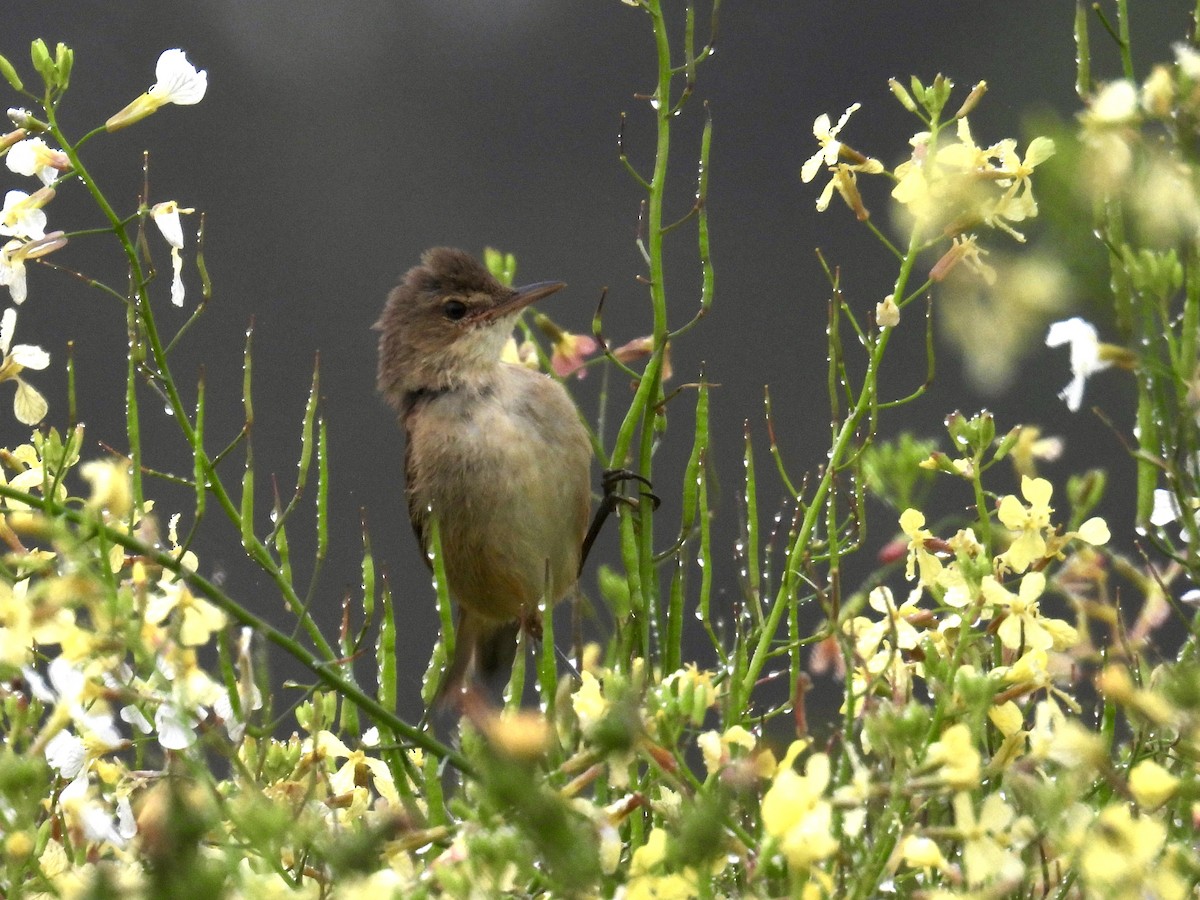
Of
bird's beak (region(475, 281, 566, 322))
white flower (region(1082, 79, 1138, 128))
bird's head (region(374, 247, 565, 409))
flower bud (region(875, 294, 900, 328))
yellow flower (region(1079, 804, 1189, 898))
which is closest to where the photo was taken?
yellow flower (region(1079, 804, 1189, 898))

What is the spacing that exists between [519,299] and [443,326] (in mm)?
179

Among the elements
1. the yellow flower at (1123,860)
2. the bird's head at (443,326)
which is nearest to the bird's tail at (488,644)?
the bird's head at (443,326)

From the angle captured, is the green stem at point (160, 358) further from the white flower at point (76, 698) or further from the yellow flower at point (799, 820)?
the yellow flower at point (799, 820)

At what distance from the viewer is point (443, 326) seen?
279cm

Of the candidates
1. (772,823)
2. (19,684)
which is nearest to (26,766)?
(19,684)

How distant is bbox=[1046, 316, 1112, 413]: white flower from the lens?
817 millimetres

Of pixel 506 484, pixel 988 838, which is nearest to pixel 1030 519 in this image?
pixel 988 838

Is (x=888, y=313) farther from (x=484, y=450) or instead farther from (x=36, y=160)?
(x=484, y=450)

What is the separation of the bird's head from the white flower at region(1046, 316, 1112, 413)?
1.87m

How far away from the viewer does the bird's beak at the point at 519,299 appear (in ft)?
8.35

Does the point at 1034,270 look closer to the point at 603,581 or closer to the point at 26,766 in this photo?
the point at 603,581

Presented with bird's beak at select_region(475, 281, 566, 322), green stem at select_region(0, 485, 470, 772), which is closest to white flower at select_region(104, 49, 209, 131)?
green stem at select_region(0, 485, 470, 772)

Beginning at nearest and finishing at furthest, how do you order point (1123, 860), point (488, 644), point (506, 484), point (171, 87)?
point (1123, 860), point (171, 87), point (506, 484), point (488, 644)

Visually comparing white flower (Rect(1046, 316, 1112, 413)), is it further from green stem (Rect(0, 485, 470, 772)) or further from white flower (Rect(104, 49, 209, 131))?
white flower (Rect(104, 49, 209, 131))
